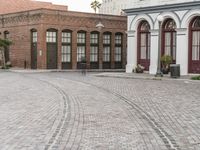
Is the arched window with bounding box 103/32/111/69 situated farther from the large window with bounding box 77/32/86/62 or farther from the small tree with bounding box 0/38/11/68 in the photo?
the small tree with bounding box 0/38/11/68

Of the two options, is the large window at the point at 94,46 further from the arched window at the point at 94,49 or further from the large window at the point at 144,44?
the large window at the point at 144,44

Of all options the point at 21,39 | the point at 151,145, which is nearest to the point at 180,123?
the point at 151,145

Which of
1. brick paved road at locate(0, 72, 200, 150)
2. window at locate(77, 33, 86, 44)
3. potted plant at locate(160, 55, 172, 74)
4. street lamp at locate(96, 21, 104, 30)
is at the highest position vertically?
street lamp at locate(96, 21, 104, 30)

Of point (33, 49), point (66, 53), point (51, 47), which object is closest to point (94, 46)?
point (66, 53)

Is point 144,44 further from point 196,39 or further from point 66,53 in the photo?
point 66,53

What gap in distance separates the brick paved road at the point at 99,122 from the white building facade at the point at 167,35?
14.6 m

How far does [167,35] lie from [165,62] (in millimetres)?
2611

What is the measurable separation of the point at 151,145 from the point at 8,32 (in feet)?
130

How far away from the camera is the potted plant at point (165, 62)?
102 feet

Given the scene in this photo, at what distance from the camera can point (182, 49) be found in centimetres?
3144

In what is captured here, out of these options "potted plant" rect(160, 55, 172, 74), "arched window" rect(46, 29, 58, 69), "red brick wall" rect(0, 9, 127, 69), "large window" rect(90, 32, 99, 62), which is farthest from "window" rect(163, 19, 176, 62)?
"large window" rect(90, 32, 99, 62)

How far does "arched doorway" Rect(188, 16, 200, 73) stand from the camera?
102 ft

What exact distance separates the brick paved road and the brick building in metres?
25.1

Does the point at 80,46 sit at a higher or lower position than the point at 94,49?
higher
